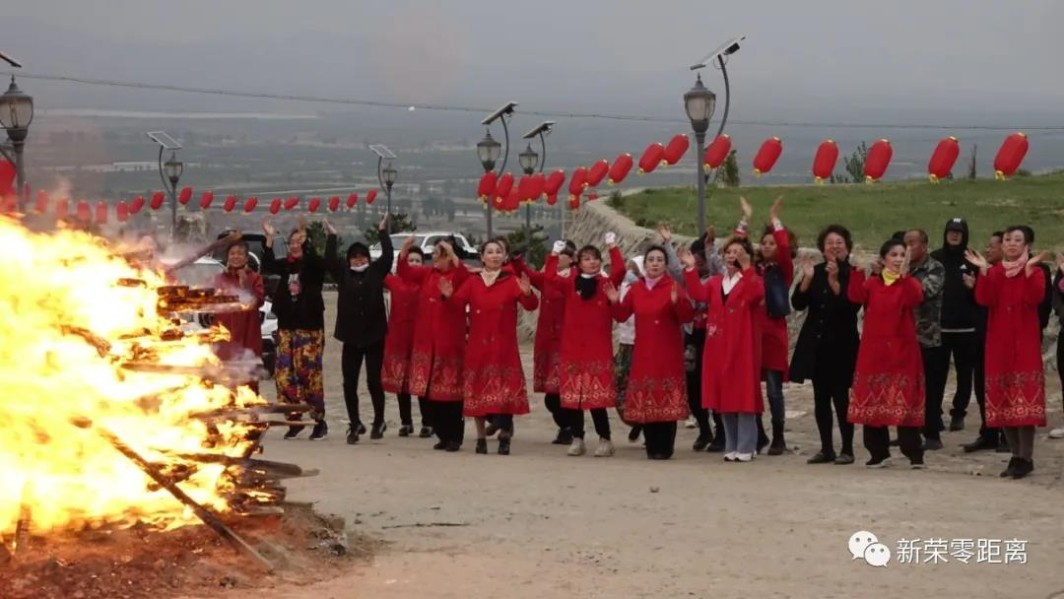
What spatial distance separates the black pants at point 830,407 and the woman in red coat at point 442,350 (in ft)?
10.1

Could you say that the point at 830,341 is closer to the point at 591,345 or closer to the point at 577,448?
the point at 591,345

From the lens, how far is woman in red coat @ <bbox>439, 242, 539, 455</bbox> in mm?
12883

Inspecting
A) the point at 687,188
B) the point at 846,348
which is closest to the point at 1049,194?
the point at 687,188

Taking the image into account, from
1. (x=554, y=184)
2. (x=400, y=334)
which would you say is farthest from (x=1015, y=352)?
(x=554, y=184)

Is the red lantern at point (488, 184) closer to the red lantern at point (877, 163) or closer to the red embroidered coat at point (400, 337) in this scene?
the red lantern at point (877, 163)

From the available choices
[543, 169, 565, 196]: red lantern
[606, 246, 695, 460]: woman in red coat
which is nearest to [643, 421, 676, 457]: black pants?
[606, 246, 695, 460]: woman in red coat

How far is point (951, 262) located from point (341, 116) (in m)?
25.6

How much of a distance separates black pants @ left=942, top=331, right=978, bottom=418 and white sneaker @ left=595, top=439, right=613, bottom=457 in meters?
2.91

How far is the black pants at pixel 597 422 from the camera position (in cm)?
1291

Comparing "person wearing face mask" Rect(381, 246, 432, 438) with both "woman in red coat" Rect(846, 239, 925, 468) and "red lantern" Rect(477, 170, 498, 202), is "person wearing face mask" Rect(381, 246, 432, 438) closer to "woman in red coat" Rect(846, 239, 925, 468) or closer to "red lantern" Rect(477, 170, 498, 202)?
"woman in red coat" Rect(846, 239, 925, 468)

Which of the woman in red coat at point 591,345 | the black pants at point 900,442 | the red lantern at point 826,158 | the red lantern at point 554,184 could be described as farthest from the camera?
the red lantern at point 554,184

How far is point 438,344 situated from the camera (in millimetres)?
13516

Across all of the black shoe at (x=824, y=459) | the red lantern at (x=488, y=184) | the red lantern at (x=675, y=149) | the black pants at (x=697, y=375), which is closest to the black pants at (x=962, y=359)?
the black shoe at (x=824, y=459)

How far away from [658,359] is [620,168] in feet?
57.3
